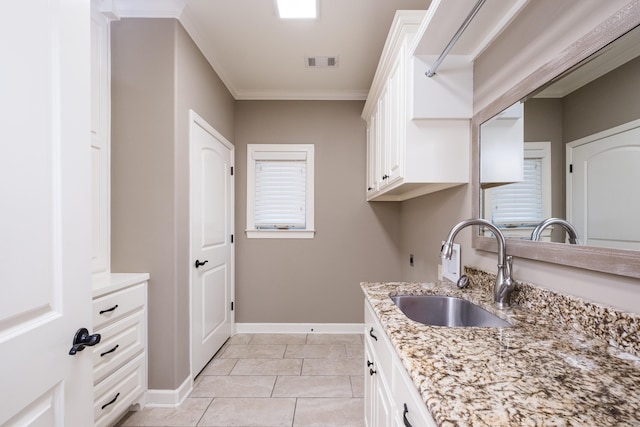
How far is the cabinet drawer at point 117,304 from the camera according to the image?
1.53 metres

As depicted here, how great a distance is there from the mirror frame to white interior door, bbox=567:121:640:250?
4 cm

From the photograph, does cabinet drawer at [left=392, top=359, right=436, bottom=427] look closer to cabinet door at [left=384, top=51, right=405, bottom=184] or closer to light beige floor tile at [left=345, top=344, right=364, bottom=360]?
cabinet door at [left=384, top=51, right=405, bottom=184]

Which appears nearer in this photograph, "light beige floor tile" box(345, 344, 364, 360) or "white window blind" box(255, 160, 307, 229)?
"light beige floor tile" box(345, 344, 364, 360)

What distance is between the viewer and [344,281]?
10.6ft

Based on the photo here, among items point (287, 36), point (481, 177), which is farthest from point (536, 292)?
point (287, 36)

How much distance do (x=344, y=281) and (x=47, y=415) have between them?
8.76 feet

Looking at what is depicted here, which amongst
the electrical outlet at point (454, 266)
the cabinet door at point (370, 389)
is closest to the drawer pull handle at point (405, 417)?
the cabinet door at point (370, 389)

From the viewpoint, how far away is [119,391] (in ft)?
5.54

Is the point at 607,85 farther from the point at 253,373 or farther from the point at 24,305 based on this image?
the point at 253,373

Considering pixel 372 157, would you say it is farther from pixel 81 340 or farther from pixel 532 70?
pixel 81 340

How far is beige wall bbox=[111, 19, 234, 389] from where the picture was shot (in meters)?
1.92

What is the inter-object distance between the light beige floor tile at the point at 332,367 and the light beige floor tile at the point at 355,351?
0.07 m

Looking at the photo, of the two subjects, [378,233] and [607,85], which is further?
[378,233]

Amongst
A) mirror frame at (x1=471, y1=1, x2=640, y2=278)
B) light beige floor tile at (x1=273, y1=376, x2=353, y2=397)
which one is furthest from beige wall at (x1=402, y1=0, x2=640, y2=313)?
light beige floor tile at (x1=273, y1=376, x2=353, y2=397)
